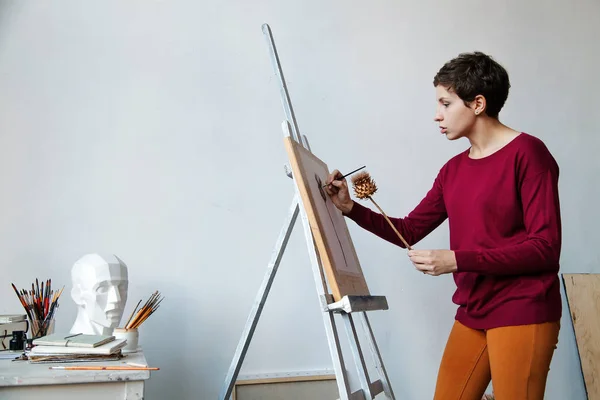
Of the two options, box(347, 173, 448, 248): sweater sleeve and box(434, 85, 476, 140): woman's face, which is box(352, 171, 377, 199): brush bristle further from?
box(434, 85, 476, 140): woman's face

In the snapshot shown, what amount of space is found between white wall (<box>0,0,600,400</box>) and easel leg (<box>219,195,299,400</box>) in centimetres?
40

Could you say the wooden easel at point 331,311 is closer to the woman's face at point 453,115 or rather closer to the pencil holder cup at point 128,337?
the pencil holder cup at point 128,337

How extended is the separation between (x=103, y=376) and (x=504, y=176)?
1.07 meters

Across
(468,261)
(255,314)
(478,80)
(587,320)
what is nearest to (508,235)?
(468,261)

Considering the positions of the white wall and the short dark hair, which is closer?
the short dark hair

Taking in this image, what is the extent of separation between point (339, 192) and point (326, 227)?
23cm

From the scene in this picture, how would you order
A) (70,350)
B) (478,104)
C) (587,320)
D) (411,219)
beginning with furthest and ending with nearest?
(587,320)
(411,219)
(478,104)
(70,350)

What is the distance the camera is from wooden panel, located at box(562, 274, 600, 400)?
8.05 feet

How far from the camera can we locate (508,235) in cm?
149

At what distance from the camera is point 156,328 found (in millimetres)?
2076

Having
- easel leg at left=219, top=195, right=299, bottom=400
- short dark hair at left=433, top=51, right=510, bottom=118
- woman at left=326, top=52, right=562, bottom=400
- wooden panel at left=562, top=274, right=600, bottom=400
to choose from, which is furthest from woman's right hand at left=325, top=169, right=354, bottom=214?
wooden panel at left=562, top=274, right=600, bottom=400

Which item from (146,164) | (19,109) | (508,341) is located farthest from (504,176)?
(19,109)

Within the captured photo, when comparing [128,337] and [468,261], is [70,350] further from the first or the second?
[468,261]

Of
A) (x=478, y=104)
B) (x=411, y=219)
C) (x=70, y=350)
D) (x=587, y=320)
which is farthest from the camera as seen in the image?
(x=587, y=320)
